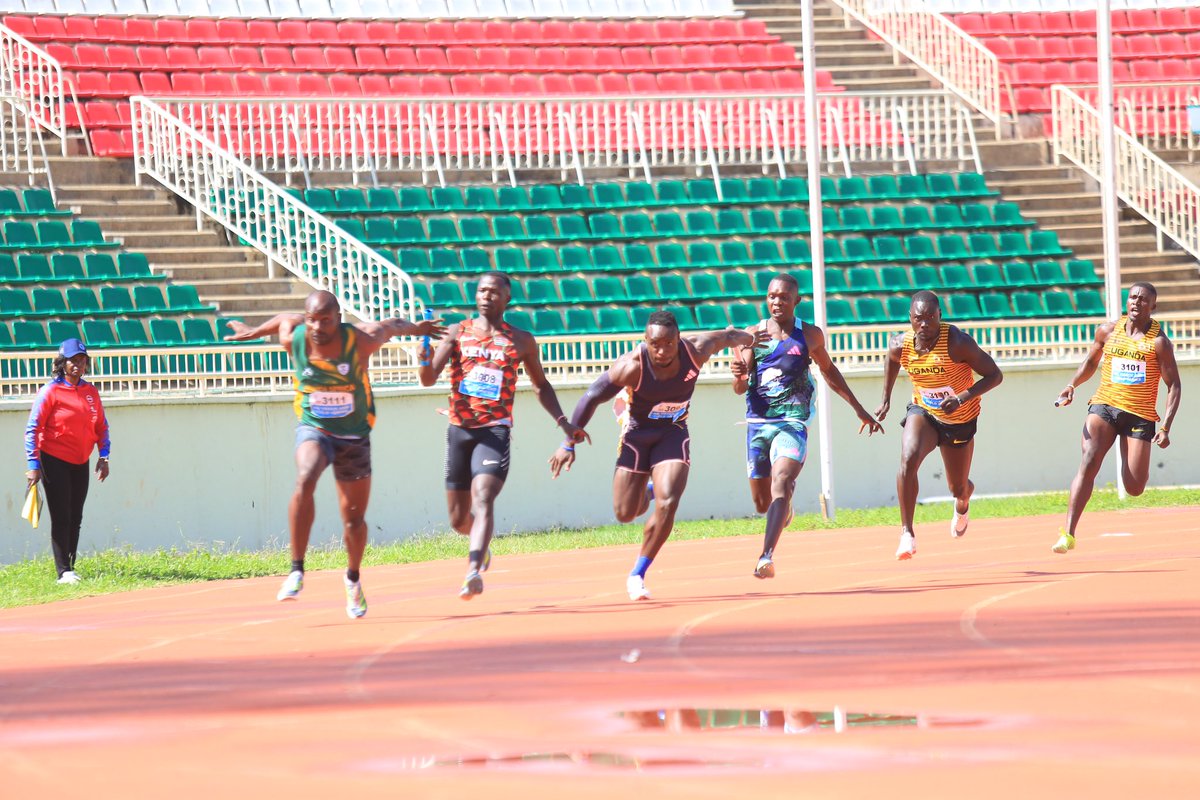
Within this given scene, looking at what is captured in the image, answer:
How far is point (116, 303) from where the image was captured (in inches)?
850

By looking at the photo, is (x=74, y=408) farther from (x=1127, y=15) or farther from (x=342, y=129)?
(x=1127, y=15)

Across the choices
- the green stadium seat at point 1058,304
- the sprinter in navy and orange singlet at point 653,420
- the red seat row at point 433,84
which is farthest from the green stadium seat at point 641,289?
the sprinter in navy and orange singlet at point 653,420

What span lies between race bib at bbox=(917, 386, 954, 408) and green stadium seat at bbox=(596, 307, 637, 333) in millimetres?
10235

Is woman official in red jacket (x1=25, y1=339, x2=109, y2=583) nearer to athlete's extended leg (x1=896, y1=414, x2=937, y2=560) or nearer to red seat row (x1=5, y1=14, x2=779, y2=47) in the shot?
athlete's extended leg (x1=896, y1=414, x2=937, y2=560)

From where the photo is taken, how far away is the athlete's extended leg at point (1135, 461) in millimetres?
13859

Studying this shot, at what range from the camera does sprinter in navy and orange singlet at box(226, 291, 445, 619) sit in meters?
10.8

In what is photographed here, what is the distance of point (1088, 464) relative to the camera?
1362 centimetres

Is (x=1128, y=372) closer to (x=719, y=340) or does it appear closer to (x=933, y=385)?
(x=933, y=385)

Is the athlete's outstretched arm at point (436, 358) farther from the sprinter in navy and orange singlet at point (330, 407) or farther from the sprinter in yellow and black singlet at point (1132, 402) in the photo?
the sprinter in yellow and black singlet at point (1132, 402)

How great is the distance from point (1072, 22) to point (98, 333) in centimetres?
2166

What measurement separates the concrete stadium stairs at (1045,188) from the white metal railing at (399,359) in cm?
337

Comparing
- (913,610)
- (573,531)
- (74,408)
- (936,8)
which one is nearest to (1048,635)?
(913,610)

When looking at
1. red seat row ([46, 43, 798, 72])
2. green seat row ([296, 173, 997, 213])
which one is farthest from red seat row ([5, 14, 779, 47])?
green seat row ([296, 173, 997, 213])

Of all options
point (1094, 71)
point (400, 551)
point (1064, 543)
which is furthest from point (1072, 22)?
point (1064, 543)
